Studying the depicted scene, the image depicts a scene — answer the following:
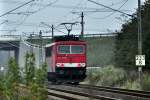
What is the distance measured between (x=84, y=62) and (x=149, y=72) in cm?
535

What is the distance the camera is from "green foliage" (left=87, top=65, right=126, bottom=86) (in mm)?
49625

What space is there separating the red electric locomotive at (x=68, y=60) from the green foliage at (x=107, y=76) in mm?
4096

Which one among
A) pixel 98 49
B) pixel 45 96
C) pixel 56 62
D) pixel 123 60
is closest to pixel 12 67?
pixel 45 96

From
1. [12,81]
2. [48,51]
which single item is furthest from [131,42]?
[12,81]

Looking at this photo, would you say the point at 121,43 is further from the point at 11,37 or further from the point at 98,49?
the point at 11,37

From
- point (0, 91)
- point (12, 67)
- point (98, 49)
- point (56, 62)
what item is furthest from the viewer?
point (98, 49)

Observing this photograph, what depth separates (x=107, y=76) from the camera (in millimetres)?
51875

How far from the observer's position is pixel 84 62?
154ft

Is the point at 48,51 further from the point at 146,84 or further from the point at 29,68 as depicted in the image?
the point at 29,68

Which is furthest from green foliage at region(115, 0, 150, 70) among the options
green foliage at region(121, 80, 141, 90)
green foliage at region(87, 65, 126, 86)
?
green foliage at region(121, 80, 141, 90)

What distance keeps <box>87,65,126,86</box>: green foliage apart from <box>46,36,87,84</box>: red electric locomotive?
4096mm

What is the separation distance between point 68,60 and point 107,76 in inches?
264

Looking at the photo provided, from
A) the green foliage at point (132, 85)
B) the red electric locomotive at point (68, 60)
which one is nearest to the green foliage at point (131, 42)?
the green foliage at point (132, 85)

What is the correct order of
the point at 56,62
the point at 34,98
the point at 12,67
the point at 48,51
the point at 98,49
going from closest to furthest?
1. the point at 34,98
2. the point at 12,67
3. the point at 56,62
4. the point at 48,51
5. the point at 98,49
